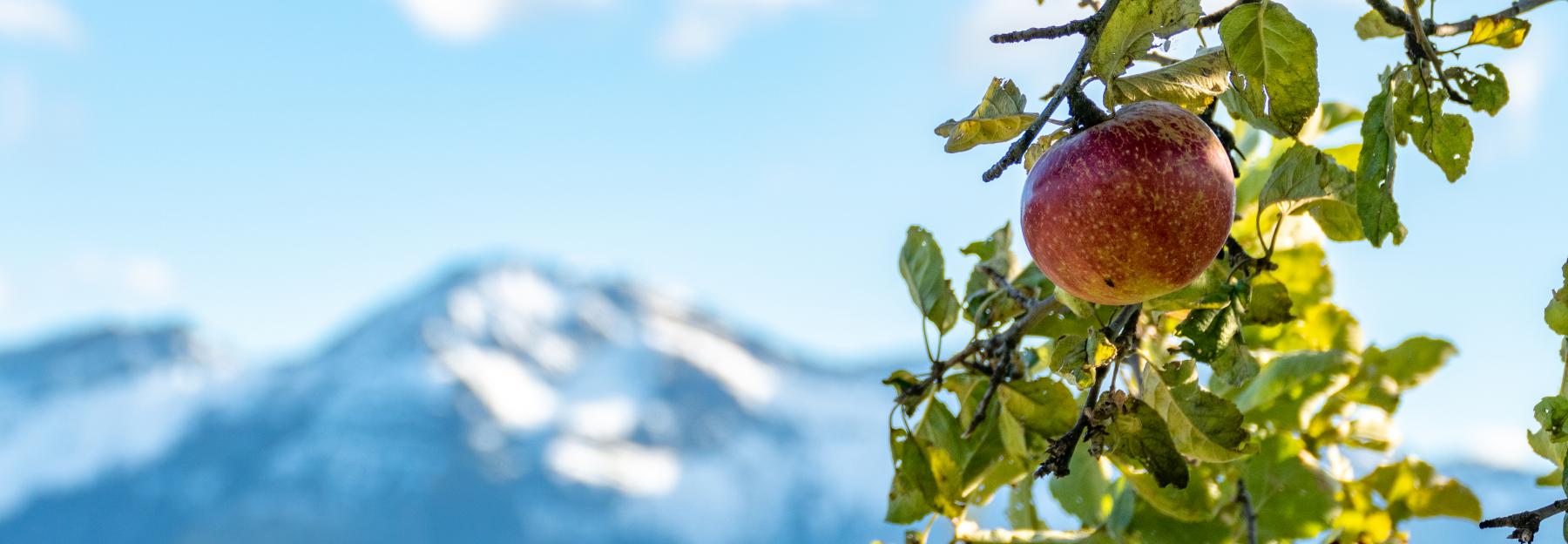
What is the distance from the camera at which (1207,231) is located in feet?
3.74

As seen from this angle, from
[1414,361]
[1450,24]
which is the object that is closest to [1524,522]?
[1450,24]

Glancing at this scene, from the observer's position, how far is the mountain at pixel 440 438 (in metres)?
104

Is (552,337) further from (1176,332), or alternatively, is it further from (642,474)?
(1176,332)

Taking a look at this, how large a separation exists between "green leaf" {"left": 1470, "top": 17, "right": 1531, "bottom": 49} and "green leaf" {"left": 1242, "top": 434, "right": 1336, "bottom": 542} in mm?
807

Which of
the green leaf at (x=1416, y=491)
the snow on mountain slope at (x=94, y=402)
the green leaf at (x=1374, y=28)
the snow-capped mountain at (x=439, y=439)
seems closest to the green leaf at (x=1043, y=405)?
the green leaf at (x=1374, y=28)

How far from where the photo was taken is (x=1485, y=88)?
1.40m

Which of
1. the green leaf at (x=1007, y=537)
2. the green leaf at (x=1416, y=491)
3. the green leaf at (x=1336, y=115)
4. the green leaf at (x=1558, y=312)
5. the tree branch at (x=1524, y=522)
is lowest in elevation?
the tree branch at (x=1524, y=522)

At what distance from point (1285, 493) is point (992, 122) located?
4.07 ft

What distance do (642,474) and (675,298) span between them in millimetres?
31156

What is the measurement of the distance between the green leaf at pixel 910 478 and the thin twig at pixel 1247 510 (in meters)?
0.58

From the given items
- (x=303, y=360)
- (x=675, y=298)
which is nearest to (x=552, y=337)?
(x=675, y=298)

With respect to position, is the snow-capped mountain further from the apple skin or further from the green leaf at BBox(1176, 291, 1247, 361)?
the apple skin

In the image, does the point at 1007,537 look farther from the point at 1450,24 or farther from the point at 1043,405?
the point at 1450,24

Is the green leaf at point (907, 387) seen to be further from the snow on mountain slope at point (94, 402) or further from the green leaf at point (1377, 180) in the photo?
the snow on mountain slope at point (94, 402)
